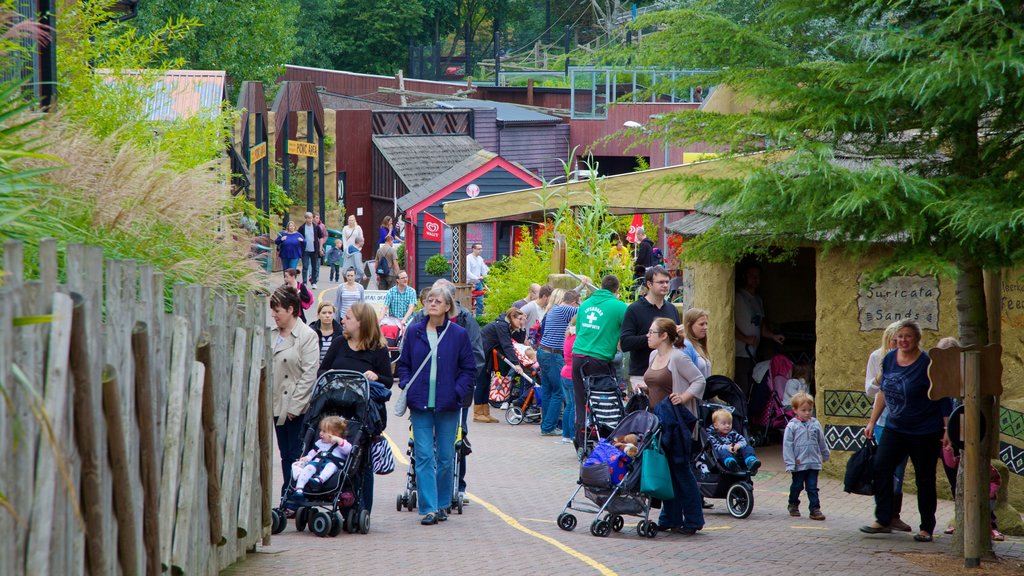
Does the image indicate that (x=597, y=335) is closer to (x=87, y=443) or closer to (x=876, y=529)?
(x=876, y=529)

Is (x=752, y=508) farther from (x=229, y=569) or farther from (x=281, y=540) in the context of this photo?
(x=229, y=569)

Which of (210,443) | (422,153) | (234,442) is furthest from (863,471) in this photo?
(422,153)

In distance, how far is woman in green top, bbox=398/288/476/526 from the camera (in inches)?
372

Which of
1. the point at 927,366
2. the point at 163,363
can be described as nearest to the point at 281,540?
the point at 163,363

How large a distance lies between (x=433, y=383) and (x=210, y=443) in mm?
3024

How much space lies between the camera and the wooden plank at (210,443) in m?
6.44

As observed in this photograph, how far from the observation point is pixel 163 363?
569 centimetres

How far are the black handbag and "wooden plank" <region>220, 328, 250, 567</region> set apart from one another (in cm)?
485

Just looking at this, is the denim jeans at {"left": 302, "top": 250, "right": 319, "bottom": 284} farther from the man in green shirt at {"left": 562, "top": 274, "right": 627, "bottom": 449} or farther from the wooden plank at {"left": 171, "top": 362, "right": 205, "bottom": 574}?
the wooden plank at {"left": 171, "top": 362, "right": 205, "bottom": 574}

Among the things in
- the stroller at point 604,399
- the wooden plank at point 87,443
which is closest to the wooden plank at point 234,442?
the wooden plank at point 87,443

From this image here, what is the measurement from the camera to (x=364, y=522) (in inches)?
359

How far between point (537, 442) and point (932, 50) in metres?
8.33

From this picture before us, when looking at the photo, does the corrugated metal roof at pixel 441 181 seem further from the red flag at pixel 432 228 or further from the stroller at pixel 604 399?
the stroller at pixel 604 399

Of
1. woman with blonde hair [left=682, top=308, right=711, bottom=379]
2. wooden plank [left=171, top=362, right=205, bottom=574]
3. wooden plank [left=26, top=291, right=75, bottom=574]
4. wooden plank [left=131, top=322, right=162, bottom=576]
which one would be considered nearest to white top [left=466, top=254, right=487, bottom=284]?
woman with blonde hair [left=682, top=308, right=711, bottom=379]
